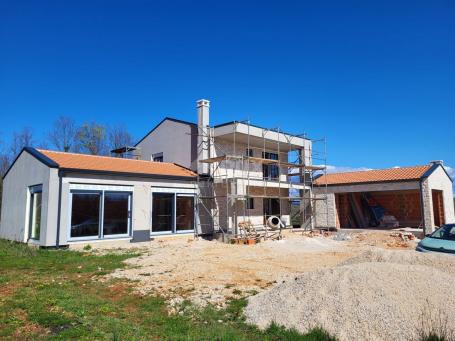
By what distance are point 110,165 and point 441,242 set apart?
1387 centimetres

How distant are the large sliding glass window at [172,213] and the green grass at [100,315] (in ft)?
27.3

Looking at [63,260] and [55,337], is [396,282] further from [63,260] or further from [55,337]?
[63,260]

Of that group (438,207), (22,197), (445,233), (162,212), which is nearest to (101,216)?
(162,212)

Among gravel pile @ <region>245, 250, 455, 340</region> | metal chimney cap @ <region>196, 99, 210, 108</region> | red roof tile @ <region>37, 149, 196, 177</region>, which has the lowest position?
gravel pile @ <region>245, 250, 455, 340</region>

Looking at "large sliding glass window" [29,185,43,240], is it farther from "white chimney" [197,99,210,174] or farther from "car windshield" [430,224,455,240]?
"car windshield" [430,224,455,240]

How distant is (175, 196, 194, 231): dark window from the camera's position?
19156mm

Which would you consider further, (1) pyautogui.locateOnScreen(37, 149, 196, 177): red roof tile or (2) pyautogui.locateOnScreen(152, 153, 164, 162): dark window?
(2) pyautogui.locateOnScreen(152, 153, 164, 162): dark window

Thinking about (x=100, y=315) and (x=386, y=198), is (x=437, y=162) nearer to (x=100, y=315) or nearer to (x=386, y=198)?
(x=386, y=198)

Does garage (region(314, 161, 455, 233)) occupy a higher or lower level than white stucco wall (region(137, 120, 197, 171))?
lower

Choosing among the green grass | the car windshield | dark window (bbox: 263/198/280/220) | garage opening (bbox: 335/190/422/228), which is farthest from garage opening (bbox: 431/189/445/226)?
the green grass

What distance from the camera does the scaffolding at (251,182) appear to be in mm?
20281

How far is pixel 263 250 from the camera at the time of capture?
15562 millimetres

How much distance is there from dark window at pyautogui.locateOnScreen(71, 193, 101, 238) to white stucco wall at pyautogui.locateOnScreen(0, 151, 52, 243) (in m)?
0.98

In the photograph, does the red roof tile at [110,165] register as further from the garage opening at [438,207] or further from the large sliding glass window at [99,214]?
the garage opening at [438,207]
